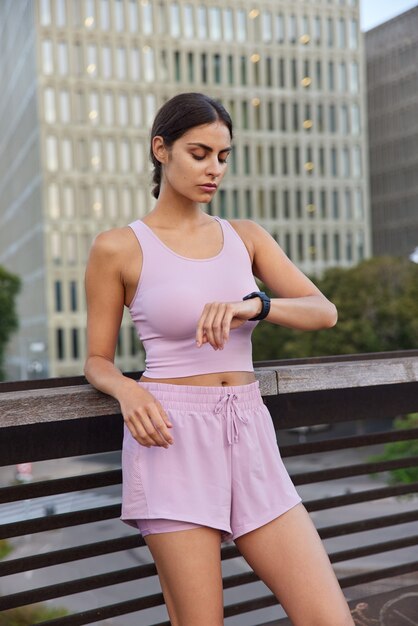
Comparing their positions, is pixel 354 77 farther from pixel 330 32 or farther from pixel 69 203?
pixel 69 203

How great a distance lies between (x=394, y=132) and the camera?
101375 mm

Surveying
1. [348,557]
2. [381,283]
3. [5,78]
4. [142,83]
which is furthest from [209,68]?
[348,557]

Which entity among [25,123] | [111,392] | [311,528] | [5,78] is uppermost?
Result: [5,78]

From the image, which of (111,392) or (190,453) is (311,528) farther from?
(111,392)

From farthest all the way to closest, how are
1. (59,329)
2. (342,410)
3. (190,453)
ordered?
(59,329) → (342,410) → (190,453)

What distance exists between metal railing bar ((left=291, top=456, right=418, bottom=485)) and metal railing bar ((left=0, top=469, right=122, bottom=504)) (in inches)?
31.1

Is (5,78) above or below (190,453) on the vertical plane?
above

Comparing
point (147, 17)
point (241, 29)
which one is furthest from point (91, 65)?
point (241, 29)

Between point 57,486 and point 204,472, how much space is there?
0.90 meters

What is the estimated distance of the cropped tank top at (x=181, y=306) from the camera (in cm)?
265

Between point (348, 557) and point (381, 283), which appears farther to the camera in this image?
point (381, 283)

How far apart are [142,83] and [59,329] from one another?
2168 centimetres

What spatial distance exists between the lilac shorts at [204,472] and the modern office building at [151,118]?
73.9m

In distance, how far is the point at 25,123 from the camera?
84938 millimetres
